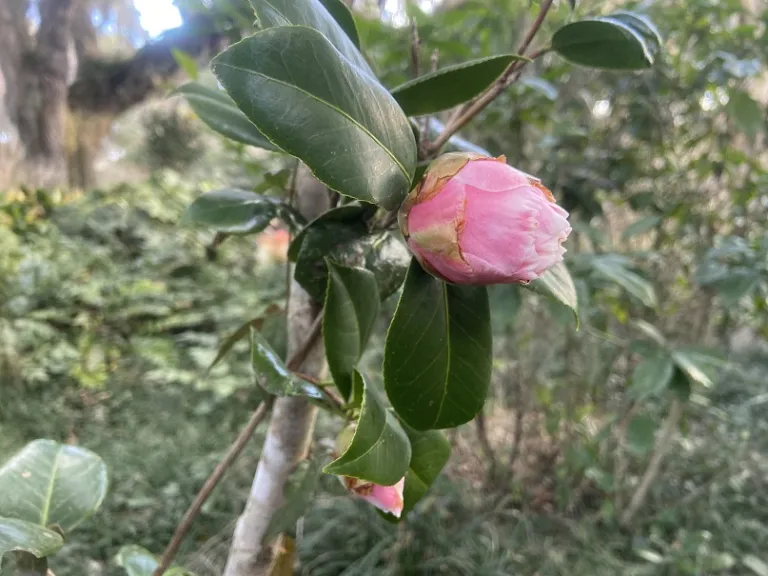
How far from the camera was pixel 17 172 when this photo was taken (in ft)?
13.3

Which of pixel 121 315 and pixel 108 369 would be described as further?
pixel 121 315

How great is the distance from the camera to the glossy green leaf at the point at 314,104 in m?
0.21

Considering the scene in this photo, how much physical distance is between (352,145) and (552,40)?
0.23 meters

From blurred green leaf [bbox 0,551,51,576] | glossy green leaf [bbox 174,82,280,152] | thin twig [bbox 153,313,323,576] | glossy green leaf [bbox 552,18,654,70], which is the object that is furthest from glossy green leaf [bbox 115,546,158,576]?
glossy green leaf [bbox 552,18,654,70]

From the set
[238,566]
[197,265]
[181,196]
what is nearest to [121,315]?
[197,265]

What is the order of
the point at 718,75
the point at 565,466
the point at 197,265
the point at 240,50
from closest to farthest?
the point at 240,50 → the point at 718,75 → the point at 565,466 → the point at 197,265

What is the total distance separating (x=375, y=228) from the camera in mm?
340

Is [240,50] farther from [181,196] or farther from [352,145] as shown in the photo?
[181,196]

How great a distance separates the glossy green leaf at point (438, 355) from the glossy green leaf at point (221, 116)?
171mm

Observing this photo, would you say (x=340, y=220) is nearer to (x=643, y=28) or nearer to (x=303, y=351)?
(x=303, y=351)

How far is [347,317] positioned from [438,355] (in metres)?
0.06

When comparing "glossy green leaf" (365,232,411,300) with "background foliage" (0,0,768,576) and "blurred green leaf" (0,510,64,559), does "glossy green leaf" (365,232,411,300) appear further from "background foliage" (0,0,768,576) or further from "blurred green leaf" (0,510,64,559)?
"blurred green leaf" (0,510,64,559)

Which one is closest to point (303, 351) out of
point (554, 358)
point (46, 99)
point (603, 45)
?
point (603, 45)

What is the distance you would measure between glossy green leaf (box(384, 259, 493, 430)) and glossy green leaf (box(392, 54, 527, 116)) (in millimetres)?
106
